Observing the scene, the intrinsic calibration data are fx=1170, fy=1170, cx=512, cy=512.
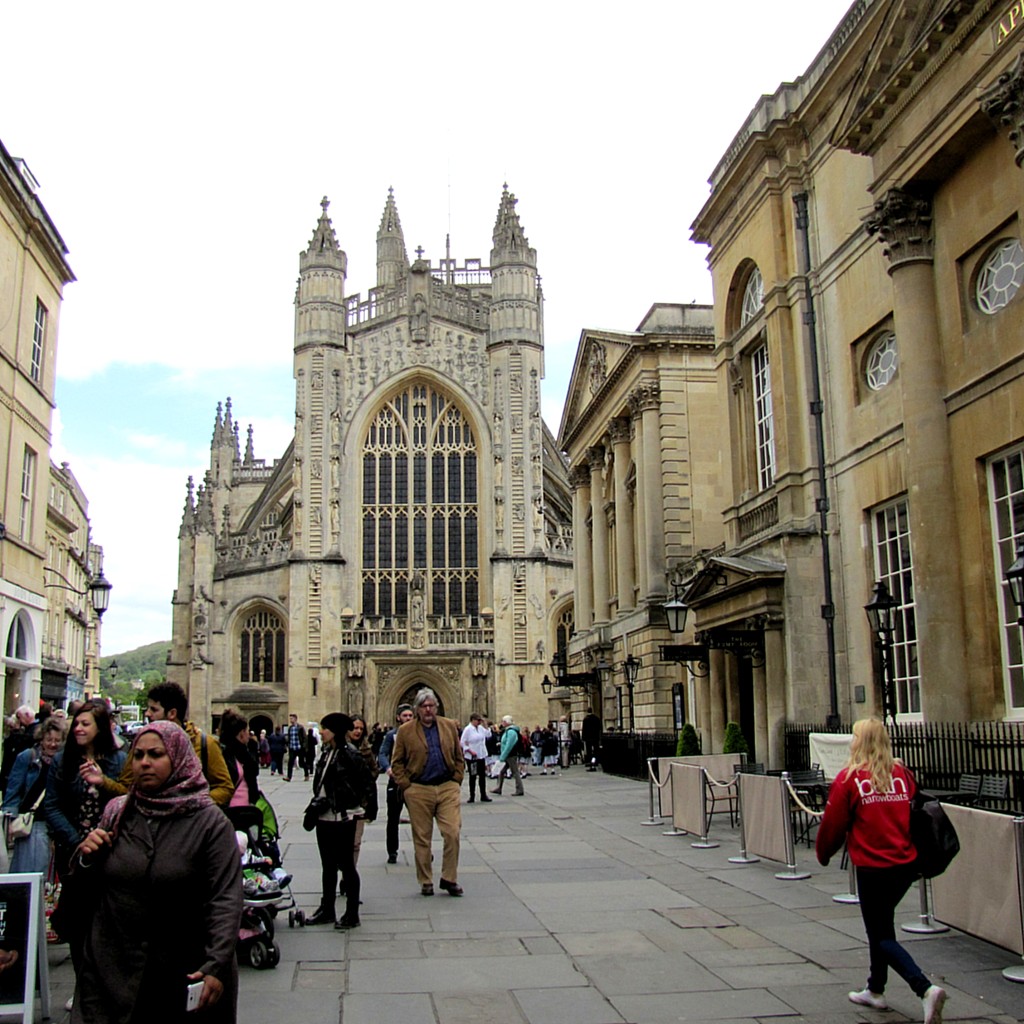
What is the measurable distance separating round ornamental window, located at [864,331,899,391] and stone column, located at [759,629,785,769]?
13.6 feet

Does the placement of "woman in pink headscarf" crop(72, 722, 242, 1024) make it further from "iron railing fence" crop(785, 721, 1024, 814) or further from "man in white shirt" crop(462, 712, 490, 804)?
"man in white shirt" crop(462, 712, 490, 804)

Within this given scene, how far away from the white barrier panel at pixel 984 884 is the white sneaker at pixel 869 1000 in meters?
1.10

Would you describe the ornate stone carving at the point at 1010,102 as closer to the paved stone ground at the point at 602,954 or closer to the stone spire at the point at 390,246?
the paved stone ground at the point at 602,954

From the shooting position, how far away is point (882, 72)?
14.4 m

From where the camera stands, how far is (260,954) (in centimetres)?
716

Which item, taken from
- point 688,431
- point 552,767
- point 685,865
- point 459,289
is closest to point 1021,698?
point 685,865

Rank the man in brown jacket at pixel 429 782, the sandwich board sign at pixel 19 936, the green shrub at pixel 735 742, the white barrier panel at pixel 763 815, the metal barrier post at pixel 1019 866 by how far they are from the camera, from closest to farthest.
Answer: the sandwich board sign at pixel 19 936 → the metal barrier post at pixel 1019 866 → the man in brown jacket at pixel 429 782 → the white barrier panel at pixel 763 815 → the green shrub at pixel 735 742

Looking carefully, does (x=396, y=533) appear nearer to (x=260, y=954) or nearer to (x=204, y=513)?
(x=204, y=513)

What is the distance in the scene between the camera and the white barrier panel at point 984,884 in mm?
6840

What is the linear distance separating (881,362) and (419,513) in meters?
34.5

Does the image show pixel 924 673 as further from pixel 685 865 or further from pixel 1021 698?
pixel 685 865

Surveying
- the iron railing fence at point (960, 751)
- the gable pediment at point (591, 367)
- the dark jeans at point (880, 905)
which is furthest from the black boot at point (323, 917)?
the gable pediment at point (591, 367)

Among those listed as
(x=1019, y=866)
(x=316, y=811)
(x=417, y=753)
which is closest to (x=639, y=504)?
(x=417, y=753)

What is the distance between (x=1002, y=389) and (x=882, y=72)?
4.48 m
